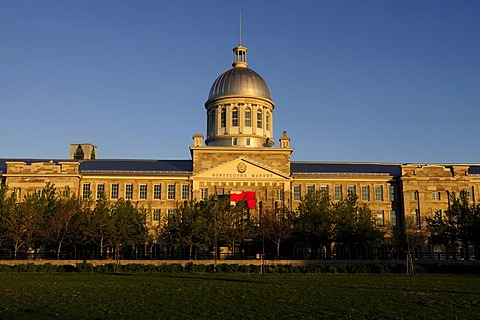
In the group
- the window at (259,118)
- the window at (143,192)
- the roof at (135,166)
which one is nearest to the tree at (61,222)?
the window at (143,192)

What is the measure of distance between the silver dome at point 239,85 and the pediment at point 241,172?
11596mm

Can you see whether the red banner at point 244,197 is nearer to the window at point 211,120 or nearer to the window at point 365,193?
the window at point 365,193

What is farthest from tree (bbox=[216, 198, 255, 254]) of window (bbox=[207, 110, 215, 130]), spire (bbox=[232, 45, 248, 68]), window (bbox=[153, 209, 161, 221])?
spire (bbox=[232, 45, 248, 68])

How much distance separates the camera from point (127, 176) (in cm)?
6106

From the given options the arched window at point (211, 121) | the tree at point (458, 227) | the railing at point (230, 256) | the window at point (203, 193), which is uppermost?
the arched window at point (211, 121)

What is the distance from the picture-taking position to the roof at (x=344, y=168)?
63888 mm

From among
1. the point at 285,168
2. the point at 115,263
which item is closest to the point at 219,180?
the point at 285,168

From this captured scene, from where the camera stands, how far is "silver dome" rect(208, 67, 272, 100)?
68.4 m

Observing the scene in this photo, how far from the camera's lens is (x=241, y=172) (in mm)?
59781

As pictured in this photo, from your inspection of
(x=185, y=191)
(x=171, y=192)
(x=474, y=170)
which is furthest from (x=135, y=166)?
(x=474, y=170)

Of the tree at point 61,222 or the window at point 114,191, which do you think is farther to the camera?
the window at point 114,191

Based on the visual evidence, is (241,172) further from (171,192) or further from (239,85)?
(239,85)

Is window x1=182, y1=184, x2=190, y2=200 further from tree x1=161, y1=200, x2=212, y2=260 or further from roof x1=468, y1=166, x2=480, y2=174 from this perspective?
roof x1=468, y1=166, x2=480, y2=174

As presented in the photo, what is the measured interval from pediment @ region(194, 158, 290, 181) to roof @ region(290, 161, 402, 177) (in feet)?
12.2
